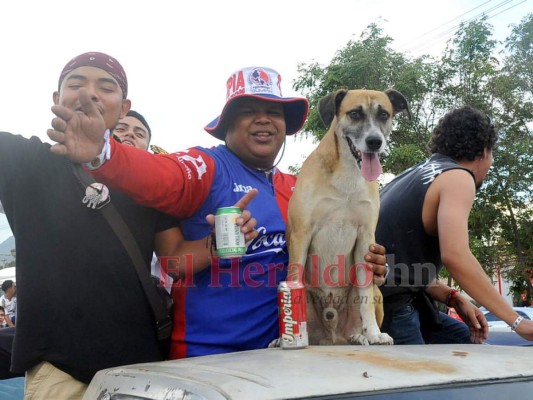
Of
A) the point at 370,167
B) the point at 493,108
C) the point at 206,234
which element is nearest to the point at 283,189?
the point at 370,167

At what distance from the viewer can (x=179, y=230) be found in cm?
300

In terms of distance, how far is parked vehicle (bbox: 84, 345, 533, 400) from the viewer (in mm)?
1607

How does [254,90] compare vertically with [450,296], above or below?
above

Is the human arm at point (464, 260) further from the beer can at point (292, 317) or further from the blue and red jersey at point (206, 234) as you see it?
the beer can at point (292, 317)

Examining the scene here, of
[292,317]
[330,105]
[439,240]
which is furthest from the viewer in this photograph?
[330,105]

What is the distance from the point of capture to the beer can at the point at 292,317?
2.42 metres

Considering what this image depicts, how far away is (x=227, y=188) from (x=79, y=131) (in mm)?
856

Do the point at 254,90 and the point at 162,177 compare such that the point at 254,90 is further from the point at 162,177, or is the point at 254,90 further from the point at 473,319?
the point at 473,319

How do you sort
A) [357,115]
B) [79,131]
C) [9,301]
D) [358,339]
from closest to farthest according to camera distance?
[79,131], [358,339], [357,115], [9,301]

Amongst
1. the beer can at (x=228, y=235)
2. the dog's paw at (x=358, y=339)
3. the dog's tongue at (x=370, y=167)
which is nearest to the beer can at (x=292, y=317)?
the beer can at (x=228, y=235)

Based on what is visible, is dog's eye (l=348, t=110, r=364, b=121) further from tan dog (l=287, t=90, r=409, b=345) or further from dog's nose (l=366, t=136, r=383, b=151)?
dog's nose (l=366, t=136, r=383, b=151)

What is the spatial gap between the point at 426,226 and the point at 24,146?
7.04ft

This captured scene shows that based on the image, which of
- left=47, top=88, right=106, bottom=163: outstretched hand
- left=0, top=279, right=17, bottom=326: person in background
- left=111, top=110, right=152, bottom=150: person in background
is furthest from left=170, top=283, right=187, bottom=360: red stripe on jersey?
left=0, top=279, right=17, bottom=326: person in background
